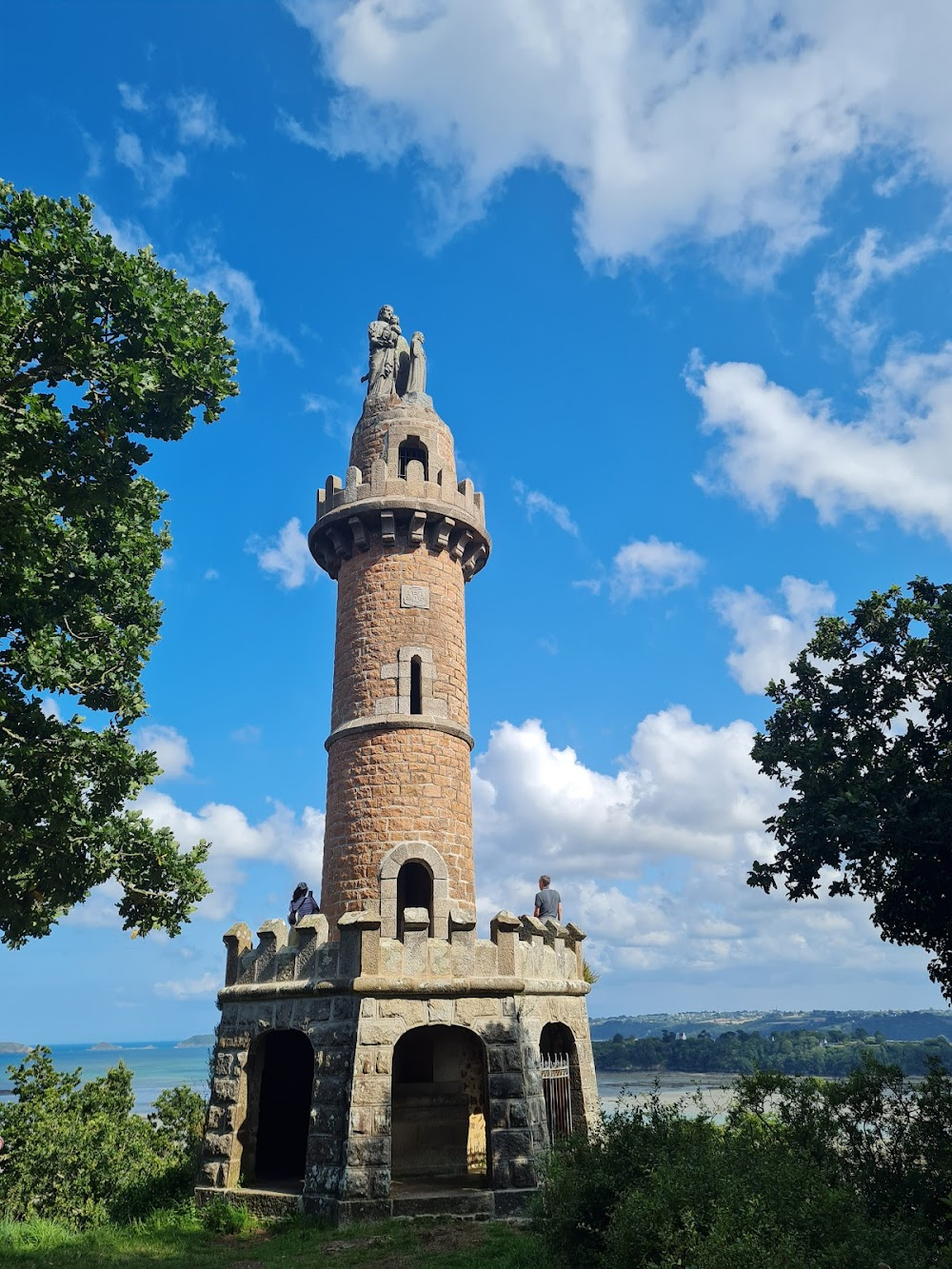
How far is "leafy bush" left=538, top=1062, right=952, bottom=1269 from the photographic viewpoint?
7.76m

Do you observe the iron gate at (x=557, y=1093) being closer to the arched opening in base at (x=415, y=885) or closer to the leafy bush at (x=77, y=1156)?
the arched opening in base at (x=415, y=885)

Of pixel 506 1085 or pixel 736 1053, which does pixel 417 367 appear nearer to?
pixel 506 1085

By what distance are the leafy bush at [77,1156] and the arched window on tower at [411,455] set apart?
12.9m

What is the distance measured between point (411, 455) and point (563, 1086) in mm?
12956

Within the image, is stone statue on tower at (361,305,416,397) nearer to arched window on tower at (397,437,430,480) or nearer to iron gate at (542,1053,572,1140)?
arched window on tower at (397,437,430,480)

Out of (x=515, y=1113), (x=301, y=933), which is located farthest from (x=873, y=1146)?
(x=301, y=933)

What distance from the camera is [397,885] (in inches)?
622

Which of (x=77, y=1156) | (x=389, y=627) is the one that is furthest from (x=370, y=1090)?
(x=389, y=627)

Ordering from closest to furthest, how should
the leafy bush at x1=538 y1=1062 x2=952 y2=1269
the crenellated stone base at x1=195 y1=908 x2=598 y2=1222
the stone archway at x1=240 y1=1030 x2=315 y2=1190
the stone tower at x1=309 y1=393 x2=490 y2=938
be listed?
1. the leafy bush at x1=538 y1=1062 x2=952 y2=1269
2. the crenellated stone base at x1=195 y1=908 x2=598 y2=1222
3. the stone tower at x1=309 y1=393 x2=490 y2=938
4. the stone archway at x1=240 y1=1030 x2=315 y2=1190

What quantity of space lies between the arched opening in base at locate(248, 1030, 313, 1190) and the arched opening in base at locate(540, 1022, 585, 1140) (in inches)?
193

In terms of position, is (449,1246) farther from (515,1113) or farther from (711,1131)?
(711,1131)

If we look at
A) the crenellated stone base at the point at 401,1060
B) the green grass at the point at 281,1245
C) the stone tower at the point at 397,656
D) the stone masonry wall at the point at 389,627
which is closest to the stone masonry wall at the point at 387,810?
the stone tower at the point at 397,656

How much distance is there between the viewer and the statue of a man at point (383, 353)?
21.3 m

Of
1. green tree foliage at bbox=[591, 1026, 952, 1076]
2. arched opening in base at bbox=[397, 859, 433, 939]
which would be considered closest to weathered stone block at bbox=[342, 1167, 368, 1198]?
arched opening in base at bbox=[397, 859, 433, 939]
